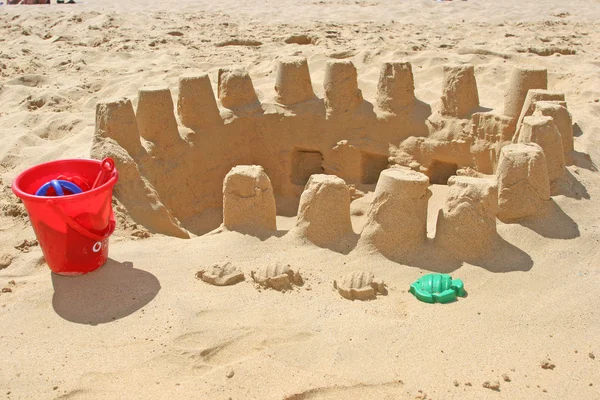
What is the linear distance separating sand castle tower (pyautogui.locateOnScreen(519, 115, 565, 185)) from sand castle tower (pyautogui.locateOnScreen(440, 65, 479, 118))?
942 millimetres

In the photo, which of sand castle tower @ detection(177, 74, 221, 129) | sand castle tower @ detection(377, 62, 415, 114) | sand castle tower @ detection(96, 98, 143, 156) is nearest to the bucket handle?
sand castle tower @ detection(96, 98, 143, 156)

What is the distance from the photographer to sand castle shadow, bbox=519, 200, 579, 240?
10.4 feet

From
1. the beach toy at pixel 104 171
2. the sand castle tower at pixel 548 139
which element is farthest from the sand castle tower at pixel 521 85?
the beach toy at pixel 104 171

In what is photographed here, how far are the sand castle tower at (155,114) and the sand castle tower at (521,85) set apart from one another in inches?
103

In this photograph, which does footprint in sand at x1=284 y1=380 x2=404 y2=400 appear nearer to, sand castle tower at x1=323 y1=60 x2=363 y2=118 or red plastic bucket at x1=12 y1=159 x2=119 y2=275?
red plastic bucket at x1=12 y1=159 x2=119 y2=275

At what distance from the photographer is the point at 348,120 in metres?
4.94

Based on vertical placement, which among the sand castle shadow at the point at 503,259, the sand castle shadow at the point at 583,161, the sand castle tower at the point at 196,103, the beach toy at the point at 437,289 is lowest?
the sand castle shadow at the point at 503,259

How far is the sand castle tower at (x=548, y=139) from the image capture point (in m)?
3.48

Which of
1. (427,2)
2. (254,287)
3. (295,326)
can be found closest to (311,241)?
(254,287)

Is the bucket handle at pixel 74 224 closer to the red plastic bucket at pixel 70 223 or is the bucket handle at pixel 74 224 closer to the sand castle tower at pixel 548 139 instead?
the red plastic bucket at pixel 70 223

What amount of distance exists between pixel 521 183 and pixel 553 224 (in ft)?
1.00

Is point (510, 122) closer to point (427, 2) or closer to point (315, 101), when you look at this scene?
point (315, 101)

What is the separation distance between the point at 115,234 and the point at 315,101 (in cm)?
242

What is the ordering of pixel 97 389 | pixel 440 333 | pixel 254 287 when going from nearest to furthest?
pixel 97 389
pixel 440 333
pixel 254 287
